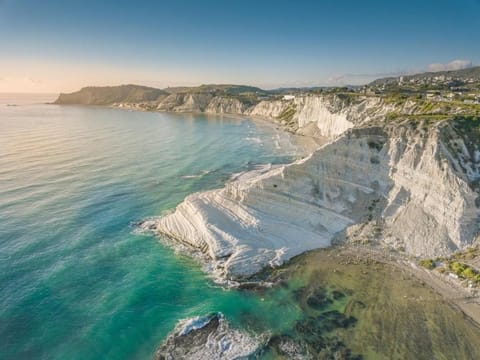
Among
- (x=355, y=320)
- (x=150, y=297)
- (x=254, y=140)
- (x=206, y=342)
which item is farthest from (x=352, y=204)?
(x=254, y=140)

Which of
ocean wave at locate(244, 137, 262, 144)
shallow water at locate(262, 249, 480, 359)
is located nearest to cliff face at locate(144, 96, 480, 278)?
shallow water at locate(262, 249, 480, 359)

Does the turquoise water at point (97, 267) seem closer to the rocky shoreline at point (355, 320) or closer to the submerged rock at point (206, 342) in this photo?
the submerged rock at point (206, 342)

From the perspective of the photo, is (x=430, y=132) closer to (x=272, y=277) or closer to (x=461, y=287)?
(x=461, y=287)

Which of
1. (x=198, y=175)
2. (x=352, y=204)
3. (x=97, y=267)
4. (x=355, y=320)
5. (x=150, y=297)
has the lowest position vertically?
(x=355, y=320)

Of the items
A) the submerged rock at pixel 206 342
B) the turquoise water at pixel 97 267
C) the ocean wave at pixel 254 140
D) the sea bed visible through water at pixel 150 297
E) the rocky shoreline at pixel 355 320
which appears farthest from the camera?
the ocean wave at pixel 254 140

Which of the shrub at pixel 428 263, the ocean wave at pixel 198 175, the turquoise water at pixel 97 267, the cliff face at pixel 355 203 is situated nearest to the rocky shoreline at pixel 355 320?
the shrub at pixel 428 263

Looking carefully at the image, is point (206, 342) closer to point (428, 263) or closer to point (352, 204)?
point (428, 263)
